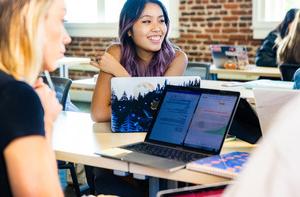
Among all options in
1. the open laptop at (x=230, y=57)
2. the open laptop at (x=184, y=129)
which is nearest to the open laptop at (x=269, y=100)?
the open laptop at (x=184, y=129)

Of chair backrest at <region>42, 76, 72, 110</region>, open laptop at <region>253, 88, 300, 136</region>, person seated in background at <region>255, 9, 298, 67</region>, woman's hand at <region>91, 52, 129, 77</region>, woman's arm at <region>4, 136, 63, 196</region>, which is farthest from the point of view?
person seated in background at <region>255, 9, 298, 67</region>

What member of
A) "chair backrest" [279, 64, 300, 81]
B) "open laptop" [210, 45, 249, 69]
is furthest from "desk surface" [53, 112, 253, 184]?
"open laptop" [210, 45, 249, 69]

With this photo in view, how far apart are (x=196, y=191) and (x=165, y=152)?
406 millimetres

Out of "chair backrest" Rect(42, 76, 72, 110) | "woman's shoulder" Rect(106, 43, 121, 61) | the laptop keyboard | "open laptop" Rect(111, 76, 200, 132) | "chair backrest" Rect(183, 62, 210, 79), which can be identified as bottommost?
"chair backrest" Rect(183, 62, 210, 79)

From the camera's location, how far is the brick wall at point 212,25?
6.53 meters

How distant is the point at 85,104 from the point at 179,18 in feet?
6.62

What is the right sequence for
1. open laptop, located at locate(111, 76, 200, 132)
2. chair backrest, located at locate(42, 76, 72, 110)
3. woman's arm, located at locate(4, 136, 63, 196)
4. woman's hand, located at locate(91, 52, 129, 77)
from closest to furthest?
woman's arm, located at locate(4, 136, 63, 196) → open laptop, located at locate(111, 76, 200, 132) → woman's hand, located at locate(91, 52, 129, 77) → chair backrest, located at locate(42, 76, 72, 110)

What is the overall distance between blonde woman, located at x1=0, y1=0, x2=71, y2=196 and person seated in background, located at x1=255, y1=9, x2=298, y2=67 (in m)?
4.34

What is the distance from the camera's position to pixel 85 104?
7.84 metres

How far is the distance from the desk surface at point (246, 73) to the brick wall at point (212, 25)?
1.41 meters

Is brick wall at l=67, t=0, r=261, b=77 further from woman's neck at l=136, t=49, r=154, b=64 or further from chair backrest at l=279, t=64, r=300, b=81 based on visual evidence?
woman's neck at l=136, t=49, r=154, b=64

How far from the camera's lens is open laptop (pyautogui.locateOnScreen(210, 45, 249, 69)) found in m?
5.05

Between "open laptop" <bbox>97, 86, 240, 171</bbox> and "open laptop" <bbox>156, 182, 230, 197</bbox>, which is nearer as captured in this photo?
"open laptop" <bbox>156, 182, 230, 197</bbox>

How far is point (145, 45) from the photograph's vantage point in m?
2.90
